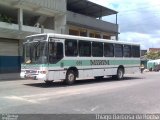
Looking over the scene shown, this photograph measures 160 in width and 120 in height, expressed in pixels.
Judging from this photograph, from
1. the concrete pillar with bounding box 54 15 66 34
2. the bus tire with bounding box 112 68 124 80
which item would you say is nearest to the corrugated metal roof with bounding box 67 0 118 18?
the concrete pillar with bounding box 54 15 66 34

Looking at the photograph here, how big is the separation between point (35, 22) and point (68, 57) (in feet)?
62.7

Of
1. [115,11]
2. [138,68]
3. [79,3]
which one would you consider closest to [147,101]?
[138,68]

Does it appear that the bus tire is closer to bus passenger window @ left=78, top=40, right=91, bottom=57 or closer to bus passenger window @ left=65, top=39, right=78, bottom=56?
bus passenger window @ left=78, top=40, right=91, bottom=57

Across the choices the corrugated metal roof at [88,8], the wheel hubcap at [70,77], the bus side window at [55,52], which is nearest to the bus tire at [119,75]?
the wheel hubcap at [70,77]

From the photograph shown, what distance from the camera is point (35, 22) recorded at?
37.6 meters

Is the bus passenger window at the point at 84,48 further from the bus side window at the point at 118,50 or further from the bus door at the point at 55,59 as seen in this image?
the bus side window at the point at 118,50

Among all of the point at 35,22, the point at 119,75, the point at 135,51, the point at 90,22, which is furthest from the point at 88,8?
the point at 119,75

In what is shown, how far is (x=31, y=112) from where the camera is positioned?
391 inches

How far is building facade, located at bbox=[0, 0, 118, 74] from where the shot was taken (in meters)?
31.5

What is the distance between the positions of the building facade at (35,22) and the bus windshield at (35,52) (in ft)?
36.5

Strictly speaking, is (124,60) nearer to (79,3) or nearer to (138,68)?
(138,68)

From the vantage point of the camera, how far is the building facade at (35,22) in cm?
3147

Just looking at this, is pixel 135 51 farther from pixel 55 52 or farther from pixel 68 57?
pixel 55 52

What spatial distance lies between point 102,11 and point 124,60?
914 inches
